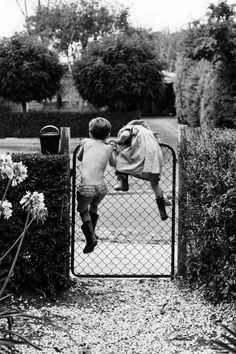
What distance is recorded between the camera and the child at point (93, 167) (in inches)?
183

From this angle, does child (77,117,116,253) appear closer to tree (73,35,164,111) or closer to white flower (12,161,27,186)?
white flower (12,161,27,186)

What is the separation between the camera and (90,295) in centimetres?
466

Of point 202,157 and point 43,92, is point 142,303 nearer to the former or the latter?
point 202,157

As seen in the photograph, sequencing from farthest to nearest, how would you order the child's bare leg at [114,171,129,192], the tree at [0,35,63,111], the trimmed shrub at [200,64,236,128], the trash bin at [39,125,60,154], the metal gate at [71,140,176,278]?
the tree at [0,35,63,111] → the trimmed shrub at [200,64,236,128] → the metal gate at [71,140,176,278] → the child's bare leg at [114,171,129,192] → the trash bin at [39,125,60,154]

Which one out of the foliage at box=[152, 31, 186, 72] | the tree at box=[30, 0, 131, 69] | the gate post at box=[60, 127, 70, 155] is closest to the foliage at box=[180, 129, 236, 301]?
the gate post at box=[60, 127, 70, 155]

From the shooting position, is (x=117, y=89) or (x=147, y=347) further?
(x=117, y=89)

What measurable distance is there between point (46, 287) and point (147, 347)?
1.10 m

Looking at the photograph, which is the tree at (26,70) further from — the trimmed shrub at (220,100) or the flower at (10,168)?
the flower at (10,168)

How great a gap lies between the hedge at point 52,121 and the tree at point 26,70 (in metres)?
1.01

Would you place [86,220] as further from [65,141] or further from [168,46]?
[168,46]

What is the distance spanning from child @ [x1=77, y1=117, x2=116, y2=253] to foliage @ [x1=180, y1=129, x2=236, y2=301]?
0.64 m

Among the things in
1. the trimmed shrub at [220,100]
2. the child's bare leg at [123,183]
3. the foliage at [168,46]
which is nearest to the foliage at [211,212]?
the child's bare leg at [123,183]

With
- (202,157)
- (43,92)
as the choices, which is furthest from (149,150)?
(43,92)

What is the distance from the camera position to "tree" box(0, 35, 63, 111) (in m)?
23.6
